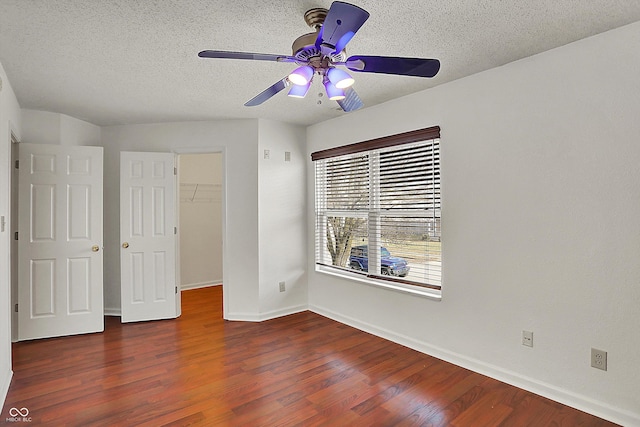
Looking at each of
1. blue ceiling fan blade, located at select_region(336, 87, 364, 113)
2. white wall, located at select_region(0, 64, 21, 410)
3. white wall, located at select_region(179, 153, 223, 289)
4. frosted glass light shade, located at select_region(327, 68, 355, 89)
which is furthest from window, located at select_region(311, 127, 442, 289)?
white wall, located at select_region(0, 64, 21, 410)

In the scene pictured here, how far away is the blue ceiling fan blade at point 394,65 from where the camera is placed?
1.73m

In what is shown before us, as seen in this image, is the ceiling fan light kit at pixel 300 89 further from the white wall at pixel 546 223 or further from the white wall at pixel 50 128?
the white wall at pixel 50 128

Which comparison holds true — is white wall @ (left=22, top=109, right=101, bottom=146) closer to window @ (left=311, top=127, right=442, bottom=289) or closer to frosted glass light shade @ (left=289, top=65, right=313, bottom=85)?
window @ (left=311, top=127, right=442, bottom=289)

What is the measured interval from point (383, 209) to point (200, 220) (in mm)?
3509

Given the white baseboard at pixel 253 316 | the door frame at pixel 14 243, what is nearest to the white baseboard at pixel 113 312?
the door frame at pixel 14 243

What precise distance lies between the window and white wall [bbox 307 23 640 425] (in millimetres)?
168

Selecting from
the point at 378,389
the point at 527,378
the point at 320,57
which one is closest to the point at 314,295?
the point at 378,389

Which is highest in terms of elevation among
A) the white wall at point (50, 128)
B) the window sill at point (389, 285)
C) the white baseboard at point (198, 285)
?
the white wall at point (50, 128)

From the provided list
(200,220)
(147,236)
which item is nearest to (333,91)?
(147,236)

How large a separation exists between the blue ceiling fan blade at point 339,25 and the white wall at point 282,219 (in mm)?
2563

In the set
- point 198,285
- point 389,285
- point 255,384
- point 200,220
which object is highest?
point 200,220

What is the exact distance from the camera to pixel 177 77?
9.29ft

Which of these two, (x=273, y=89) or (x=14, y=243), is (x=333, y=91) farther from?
(x=14, y=243)

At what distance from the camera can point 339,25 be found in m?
1.48
